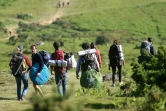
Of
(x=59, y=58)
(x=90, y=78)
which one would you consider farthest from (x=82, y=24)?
(x=59, y=58)

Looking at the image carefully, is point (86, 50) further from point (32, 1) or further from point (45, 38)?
point (32, 1)

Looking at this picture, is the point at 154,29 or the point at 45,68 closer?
the point at 45,68

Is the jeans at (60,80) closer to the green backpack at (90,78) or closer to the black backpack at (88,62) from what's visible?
the green backpack at (90,78)

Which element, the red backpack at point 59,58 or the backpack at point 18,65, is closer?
the red backpack at point 59,58

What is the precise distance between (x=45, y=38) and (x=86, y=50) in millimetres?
82837

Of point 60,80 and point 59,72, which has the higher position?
point 59,72

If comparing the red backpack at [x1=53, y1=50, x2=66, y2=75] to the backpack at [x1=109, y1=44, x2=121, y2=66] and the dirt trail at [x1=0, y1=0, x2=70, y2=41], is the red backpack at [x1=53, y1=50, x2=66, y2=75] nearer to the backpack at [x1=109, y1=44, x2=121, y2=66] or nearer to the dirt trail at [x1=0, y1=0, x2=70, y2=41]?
the backpack at [x1=109, y1=44, x2=121, y2=66]

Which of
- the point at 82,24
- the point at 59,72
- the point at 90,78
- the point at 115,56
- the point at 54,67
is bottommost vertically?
the point at 90,78

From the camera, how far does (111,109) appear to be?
11.4 m

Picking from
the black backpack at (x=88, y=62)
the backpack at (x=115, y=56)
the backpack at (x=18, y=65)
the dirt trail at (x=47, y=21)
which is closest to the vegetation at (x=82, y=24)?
the dirt trail at (x=47, y=21)

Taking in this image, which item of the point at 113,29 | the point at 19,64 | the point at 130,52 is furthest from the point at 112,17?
the point at 19,64

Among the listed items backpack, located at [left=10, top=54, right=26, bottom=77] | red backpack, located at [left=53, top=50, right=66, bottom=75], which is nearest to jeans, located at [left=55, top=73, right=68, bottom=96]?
red backpack, located at [left=53, top=50, right=66, bottom=75]

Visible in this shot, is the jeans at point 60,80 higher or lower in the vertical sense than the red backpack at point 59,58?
lower

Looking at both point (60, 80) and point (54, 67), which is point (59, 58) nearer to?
point (54, 67)
